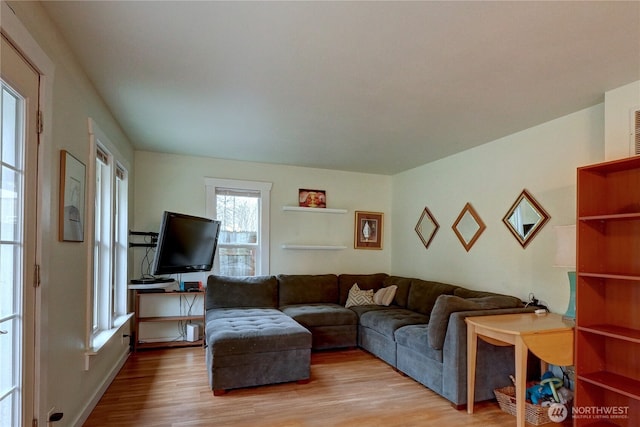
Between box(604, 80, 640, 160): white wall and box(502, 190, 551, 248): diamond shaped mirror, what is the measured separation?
807 mm

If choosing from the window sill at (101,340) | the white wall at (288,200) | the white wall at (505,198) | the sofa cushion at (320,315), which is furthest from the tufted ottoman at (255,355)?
the white wall at (505,198)

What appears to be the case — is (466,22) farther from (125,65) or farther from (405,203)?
(405,203)

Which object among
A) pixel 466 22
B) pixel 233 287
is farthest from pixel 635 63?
pixel 233 287

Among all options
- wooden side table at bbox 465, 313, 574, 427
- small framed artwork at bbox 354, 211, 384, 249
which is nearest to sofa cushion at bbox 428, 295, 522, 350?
wooden side table at bbox 465, 313, 574, 427

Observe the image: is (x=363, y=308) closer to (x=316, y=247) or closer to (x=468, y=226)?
(x=316, y=247)

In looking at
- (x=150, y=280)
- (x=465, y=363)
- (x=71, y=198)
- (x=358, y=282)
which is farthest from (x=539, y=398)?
(x=150, y=280)

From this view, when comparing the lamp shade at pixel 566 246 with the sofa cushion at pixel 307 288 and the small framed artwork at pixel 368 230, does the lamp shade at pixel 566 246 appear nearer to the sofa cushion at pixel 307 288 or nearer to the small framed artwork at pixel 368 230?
the sofa cushion at pixel 307 288

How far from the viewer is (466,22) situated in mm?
1812

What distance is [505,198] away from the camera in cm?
370

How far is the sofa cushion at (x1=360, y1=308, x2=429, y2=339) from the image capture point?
3787 millimetres

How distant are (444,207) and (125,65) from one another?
12.2ft

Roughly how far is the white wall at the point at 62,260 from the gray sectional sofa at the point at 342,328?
1051 mm

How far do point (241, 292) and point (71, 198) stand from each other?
8.69 ft

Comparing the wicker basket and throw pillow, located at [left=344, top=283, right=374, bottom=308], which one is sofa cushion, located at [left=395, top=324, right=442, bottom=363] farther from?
throw pillow, located at [left=344, top=283, right=374, bottom=308]
